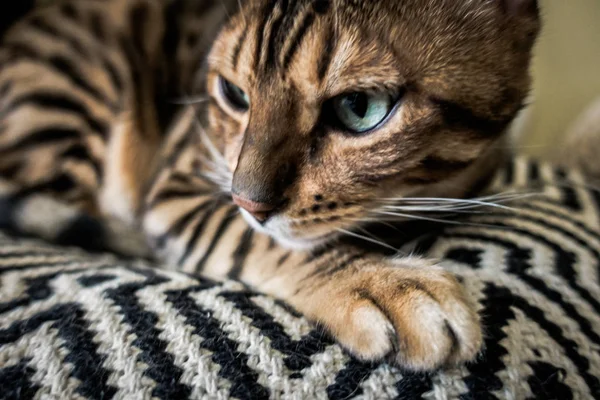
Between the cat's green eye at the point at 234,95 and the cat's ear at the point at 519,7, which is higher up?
the cat's ear at the point at 519,7

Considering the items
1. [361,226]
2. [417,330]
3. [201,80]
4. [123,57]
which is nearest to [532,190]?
[361,226]

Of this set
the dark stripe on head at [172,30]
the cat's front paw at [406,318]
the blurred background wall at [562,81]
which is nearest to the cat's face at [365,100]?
the cat's front paw at [406,318]

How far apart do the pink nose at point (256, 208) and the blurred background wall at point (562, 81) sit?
1.15 m

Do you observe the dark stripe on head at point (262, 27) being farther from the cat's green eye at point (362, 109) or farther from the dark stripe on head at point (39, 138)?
the dark stripe on head at point (39, 138)

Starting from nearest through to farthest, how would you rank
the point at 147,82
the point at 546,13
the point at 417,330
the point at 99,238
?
the point at 417,330
the point at 546,13
the point at 99,238
the point at 147,82

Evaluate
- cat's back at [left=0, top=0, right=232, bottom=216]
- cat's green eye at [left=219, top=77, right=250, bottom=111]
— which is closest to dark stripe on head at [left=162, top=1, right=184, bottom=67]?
cat's back at [left=0, top=0, right=232, bottom=216]

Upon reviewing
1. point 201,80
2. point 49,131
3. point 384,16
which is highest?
point 384,16

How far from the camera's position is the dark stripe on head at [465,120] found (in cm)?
61

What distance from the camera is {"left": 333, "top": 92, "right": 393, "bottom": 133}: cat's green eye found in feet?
1.96

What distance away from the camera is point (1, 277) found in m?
0.63

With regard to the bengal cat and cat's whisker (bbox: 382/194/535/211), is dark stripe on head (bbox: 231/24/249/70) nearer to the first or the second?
the bengal cat

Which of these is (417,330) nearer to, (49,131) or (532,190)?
(532,190)

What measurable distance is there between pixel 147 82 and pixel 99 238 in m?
0.44

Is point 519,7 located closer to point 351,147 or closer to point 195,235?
point 351,147
